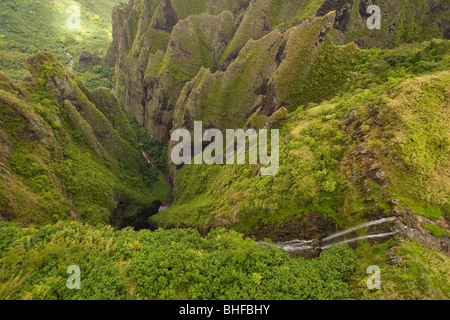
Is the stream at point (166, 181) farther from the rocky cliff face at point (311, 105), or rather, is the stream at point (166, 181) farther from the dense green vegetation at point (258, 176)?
the rocky cliff face at point (311, 105)

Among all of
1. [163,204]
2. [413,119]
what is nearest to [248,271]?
[413,119]

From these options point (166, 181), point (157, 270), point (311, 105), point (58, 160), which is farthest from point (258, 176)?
point (166, 181)

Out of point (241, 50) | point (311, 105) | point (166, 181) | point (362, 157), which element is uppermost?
point (241, 50)

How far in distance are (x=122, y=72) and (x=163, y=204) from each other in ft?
185

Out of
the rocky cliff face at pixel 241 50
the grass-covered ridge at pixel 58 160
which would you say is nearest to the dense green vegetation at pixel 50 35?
the rocky cliff face at pixel 241 50

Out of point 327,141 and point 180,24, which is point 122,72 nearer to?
point 180,24

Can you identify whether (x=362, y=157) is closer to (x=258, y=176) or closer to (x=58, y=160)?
(x=258, y=176)

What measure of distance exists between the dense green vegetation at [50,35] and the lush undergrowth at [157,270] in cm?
7458

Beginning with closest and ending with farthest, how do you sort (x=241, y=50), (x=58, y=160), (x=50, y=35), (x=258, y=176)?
(x=258, y=176), (x=58, y=160), (x=241, y=50), (x=50, y=35)

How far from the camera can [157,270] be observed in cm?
1512

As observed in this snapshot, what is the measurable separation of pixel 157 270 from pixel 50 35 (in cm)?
14045

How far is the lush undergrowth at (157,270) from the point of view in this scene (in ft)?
45.9

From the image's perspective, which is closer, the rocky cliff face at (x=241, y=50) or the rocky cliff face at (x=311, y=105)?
the rocky cliff face at (x=311, y=105)

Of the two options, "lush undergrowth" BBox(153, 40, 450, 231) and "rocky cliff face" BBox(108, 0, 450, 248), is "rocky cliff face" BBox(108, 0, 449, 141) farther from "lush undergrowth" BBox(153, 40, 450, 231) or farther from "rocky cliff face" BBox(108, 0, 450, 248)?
"lush undergrowth" BBox(153, 40, 450, 231)
